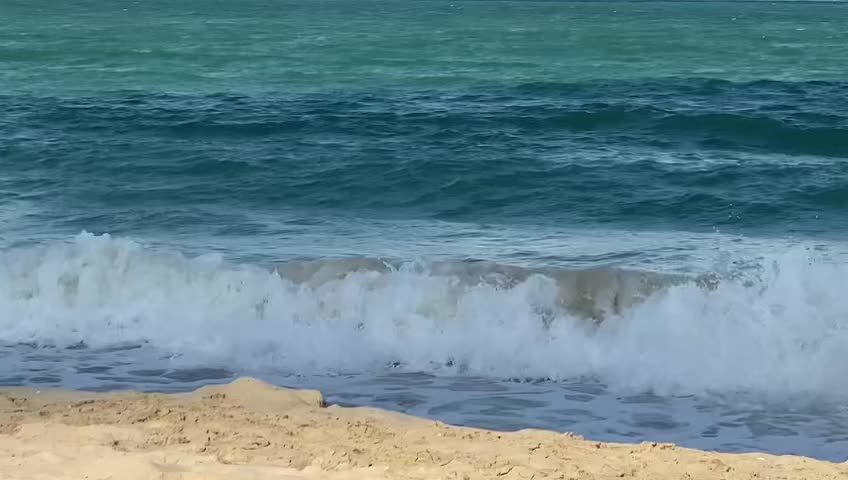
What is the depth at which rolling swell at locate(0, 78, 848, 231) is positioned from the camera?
535 inches

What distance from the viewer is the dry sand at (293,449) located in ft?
17.2

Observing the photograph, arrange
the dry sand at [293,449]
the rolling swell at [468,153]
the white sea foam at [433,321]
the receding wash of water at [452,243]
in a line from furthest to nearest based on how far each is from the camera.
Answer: the rolling swell at [468,153] → the white sea foam at [433,321] → the receding wash of water at [452,243] → the dry sand at [293,449]

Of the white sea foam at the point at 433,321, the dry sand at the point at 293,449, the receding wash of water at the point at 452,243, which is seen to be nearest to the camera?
the dry sand at the point at 293,449

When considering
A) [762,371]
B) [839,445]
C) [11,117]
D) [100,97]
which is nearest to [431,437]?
[839,445]

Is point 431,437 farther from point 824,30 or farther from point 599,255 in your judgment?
point 824,30

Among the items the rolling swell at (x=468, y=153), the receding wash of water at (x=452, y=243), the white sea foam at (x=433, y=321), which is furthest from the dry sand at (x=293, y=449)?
the rolling swell at (x=468, y=153)

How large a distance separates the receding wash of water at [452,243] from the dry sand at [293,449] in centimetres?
59

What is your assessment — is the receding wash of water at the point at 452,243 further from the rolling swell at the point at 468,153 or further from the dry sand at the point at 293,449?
the dry sand at the point at 293,449

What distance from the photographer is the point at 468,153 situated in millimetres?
15898

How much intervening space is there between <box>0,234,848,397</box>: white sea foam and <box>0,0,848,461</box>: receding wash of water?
0.09ft

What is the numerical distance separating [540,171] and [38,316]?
7306 millimetres

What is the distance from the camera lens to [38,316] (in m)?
9.25

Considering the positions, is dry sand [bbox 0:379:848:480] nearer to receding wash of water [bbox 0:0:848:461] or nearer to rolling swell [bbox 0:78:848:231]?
receding wash of water [bbox 0:0:848:461]

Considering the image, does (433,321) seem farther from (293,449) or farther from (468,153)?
(468,153)
